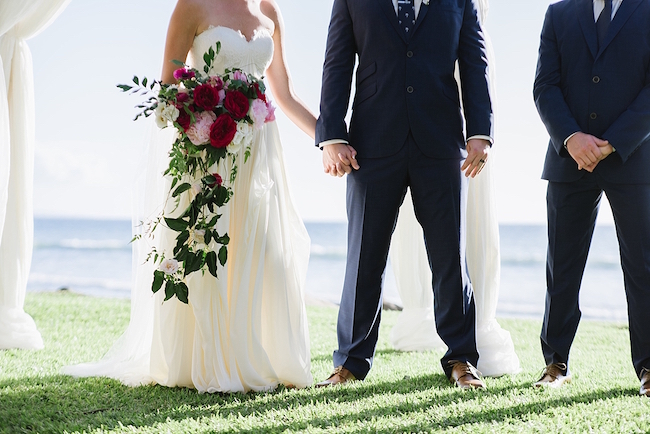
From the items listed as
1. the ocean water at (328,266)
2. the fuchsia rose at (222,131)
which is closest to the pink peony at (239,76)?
the fuchsia rose at (222,131)

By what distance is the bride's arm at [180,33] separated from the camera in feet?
9.54

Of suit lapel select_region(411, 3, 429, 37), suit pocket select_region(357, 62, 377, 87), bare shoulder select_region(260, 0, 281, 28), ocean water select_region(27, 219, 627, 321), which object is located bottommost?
ocean water select_region(27, 219, 627, 321)

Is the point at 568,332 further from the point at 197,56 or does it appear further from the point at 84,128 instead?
the point at 84,128

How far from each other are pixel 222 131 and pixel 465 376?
161cm

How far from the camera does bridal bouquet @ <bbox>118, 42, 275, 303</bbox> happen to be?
273 cm

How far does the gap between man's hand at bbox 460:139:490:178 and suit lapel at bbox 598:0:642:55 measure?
0.70 m

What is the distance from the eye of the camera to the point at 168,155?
2.89 meters

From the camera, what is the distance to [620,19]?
2879 mm

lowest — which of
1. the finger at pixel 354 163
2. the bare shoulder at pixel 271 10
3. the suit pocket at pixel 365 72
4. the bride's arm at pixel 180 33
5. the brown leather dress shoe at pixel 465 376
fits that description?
the brown leather dress shoe at pixel 465 376

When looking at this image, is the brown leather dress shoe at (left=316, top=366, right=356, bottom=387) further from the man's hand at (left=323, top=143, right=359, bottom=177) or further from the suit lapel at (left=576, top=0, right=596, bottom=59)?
the suit lapel at (left=576, top=0, right=596, bottom=59)

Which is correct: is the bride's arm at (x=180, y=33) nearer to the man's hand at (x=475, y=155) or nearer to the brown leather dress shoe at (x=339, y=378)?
the man's hand at (x=475, y=155)

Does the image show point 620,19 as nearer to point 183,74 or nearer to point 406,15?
point 406,15

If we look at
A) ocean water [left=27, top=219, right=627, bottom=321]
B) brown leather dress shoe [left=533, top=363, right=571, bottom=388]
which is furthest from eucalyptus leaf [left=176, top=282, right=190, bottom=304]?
ocean water [left=27, top=219, right=627, bottom=321]

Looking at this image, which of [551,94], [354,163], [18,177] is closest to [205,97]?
[354,163]
